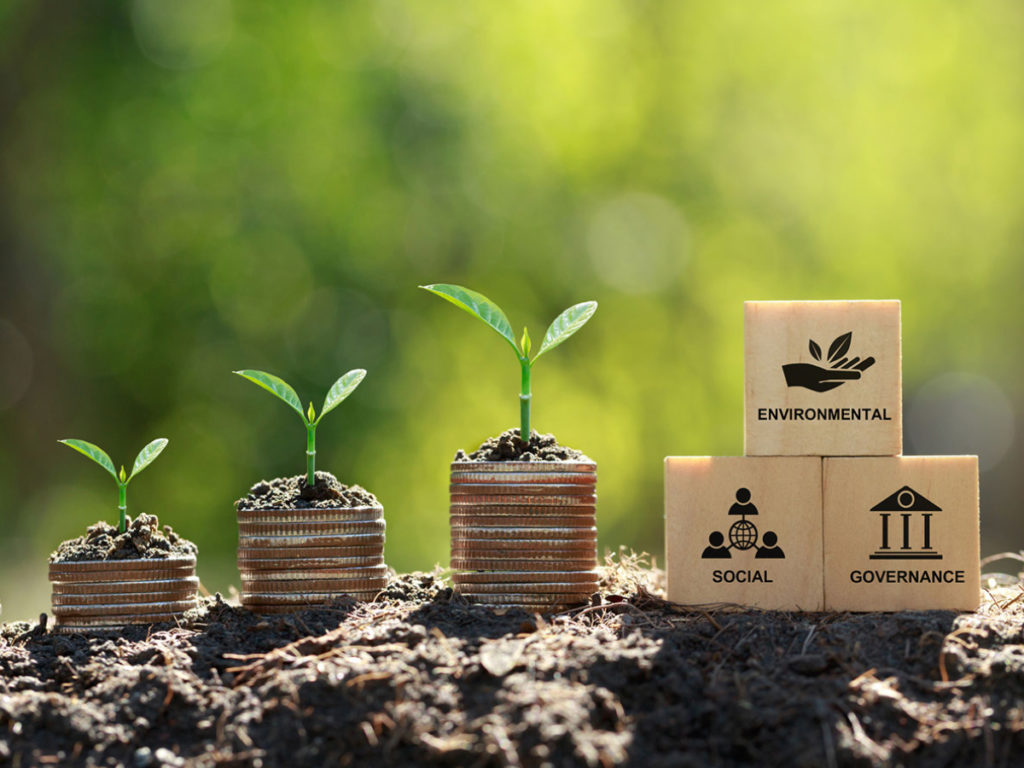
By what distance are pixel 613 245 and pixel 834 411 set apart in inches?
324

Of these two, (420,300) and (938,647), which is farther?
(420,300)

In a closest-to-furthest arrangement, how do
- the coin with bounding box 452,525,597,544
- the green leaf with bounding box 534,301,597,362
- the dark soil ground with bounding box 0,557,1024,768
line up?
the dark soil ground with bounding box 0,557,1024,768 → the coin with bounding box 452,525,597,544 → the green leaf with bounding box 534,301,597,362

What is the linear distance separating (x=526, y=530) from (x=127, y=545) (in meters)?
1.22

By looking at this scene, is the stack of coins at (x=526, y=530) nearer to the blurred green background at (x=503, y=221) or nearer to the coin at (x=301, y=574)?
the coin at (x=301, y=574)

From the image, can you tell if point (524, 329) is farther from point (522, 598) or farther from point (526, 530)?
point (522, 598)

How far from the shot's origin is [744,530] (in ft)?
9.78

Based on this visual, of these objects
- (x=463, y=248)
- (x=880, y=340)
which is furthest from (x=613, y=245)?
(x=880, y=340)

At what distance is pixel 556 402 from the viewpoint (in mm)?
11234

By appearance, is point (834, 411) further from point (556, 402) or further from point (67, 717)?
point (556, 402)

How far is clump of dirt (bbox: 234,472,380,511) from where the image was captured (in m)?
3.00

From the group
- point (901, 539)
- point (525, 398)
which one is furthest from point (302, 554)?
point (901, 539)

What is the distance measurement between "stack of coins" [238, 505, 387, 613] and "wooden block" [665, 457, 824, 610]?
940 millimetres

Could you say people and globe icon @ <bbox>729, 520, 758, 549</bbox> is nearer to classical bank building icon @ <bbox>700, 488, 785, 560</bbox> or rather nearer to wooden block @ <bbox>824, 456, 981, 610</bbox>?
classical bank building icon @ <bbox>700, 488, 785, 560</bbox>

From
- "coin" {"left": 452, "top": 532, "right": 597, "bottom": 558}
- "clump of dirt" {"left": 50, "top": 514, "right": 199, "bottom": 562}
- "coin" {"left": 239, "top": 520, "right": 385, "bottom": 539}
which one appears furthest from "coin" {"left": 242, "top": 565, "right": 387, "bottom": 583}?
"coin" {"left": 452, "top": 532, "right": 597, "bottom": 558}
